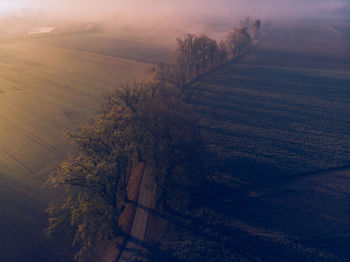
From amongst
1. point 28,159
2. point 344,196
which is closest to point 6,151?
point 28,159

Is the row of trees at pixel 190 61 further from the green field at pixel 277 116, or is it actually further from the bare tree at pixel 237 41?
the bare tree at pixel 237 41

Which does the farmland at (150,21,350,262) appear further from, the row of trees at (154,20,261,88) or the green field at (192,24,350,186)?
the row of trees at (154,20,261,88)

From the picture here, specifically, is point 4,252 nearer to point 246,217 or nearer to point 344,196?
point 246,217

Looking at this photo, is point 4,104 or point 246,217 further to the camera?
point 4,104

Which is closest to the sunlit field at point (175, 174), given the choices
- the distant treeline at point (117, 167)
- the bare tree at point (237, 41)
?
the distant treeline at point (117, 167)

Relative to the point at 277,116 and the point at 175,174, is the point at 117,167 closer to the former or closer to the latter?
the point at 175,174

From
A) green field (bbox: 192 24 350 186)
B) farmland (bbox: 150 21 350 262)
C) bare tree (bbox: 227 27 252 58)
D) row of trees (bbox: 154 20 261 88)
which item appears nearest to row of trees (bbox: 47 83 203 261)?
farmland (bbox: 150 21 350 262)

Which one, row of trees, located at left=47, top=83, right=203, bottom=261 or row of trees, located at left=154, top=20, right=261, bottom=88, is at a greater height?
row of trees, located at left=154, top=20, right=261, bottom=88

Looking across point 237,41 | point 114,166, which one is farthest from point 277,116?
point 237,41
